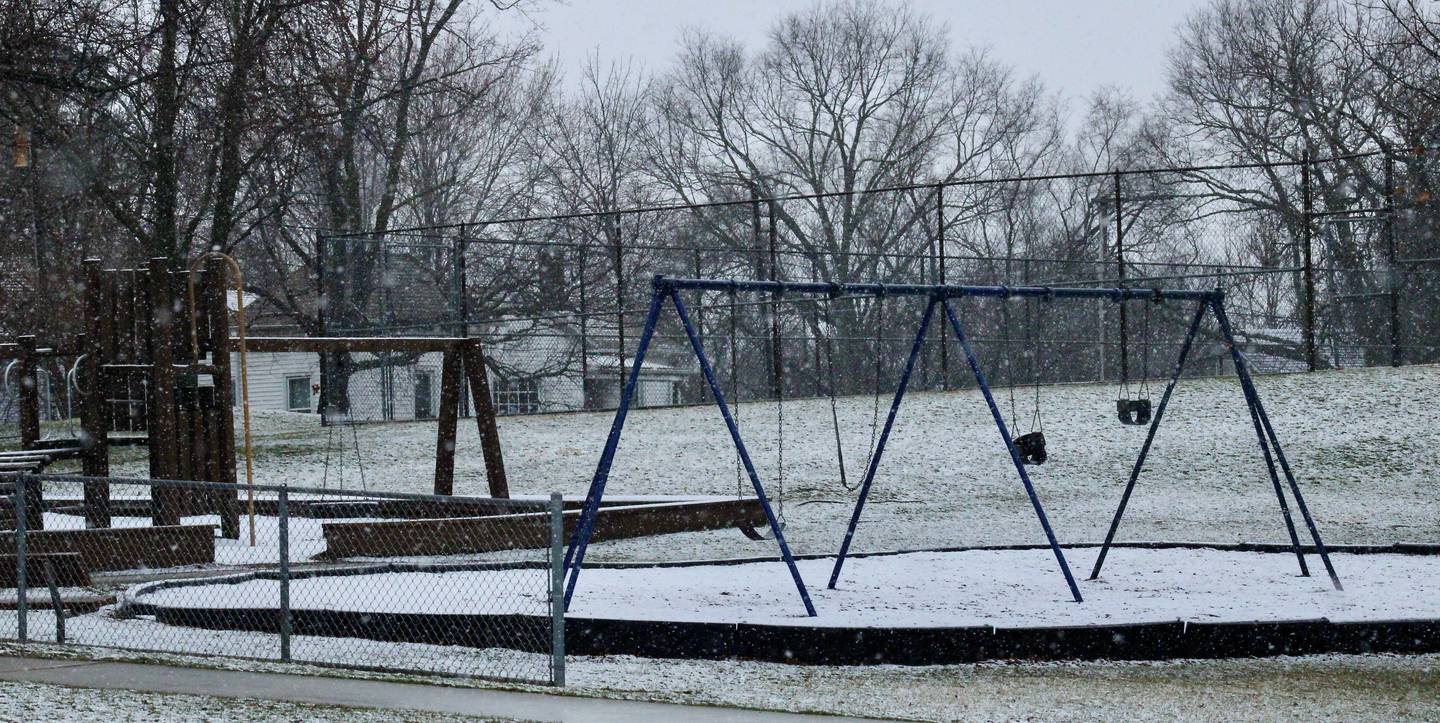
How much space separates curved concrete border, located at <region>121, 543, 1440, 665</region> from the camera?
340 inches

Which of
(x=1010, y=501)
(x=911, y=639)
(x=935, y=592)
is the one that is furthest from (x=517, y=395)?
(x=911, y=639)

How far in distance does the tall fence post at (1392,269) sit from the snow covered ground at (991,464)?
1.00 meters

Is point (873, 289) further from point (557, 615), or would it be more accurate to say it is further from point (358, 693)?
point (358, 693)

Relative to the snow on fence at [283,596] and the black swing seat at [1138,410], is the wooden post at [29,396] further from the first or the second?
the black swing seat at [1138,410]

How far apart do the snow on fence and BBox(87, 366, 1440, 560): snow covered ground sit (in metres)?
2.51

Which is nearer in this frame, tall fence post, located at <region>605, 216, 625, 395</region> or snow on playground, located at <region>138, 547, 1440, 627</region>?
A: snow on playground, located at <region>138, 547, 1440, 627</region>

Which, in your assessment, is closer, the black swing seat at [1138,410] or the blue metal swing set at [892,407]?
the blue metal swing set at [892,407]

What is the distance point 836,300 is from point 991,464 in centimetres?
911

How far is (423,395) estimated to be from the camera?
93.5 ft

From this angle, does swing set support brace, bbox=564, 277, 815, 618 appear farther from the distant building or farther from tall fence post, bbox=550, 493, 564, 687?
the distant building

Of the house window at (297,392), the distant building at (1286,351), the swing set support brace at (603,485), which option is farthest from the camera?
the house window at (297,392)

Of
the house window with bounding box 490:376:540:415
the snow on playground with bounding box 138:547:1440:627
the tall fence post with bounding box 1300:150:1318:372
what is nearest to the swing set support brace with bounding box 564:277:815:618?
the snow on playground with bounding box 138:547:1440:627

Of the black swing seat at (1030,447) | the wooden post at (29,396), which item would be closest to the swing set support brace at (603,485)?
the black swing seat at (1030,447)

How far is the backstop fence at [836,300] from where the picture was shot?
A: 76.1ft
